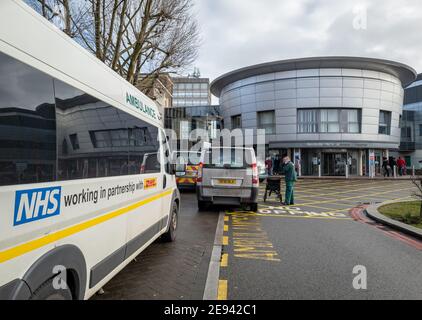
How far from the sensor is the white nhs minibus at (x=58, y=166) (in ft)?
6.02

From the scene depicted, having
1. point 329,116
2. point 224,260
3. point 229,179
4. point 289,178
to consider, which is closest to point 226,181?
point 229,179

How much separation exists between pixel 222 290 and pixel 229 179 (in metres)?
5.25

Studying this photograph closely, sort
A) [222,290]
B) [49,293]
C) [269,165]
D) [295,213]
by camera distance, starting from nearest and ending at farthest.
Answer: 1. [49,293]
2. [222,290]
3. [295,213]
4. [269,165]

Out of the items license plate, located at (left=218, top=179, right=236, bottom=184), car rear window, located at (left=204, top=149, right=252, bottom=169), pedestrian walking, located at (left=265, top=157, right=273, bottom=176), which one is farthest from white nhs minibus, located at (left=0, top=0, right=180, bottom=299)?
pedestrian walking, located at (left=265, top=157, right=273, bottom=176)

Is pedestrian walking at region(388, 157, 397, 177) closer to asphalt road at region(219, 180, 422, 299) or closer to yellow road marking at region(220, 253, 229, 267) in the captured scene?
asphalt road at region(219, 180, 422, 299)

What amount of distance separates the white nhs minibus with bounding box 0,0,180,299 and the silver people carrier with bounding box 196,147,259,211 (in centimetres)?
Answer: 518

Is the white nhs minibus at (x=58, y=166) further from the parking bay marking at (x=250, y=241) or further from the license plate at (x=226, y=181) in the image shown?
the license plate at (x=226, y=181)

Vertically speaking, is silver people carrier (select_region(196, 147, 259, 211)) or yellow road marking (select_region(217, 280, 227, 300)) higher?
silver people carrier (select_region(196, 147, 259, 211))

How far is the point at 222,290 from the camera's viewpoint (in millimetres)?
3686

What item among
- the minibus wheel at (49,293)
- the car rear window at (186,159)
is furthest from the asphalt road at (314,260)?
the car rear window at (186,159)

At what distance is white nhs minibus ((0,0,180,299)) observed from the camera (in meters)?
1.84

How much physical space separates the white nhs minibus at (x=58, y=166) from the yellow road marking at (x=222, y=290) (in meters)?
1.18

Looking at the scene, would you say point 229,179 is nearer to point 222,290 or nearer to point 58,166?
point 222,290
